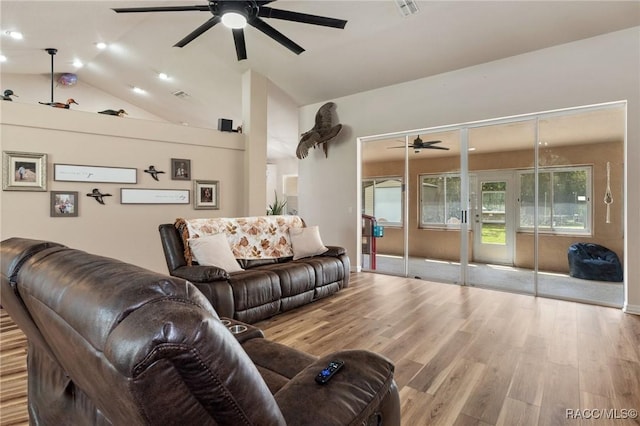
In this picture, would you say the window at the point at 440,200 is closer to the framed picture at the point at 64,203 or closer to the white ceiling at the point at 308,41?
the white ceiling at the point at 308,41

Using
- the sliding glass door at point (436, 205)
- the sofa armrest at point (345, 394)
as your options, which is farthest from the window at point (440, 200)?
the sofa armrest at point (345, 394)

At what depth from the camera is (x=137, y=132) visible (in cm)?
485

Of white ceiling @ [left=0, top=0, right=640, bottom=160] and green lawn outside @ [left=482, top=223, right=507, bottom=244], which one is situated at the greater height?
white ceiling @ [left=0, top=0, right=640, bottom=160]

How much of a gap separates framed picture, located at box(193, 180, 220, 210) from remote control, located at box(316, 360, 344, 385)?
4.87 metres

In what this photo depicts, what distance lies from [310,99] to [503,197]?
3774mm

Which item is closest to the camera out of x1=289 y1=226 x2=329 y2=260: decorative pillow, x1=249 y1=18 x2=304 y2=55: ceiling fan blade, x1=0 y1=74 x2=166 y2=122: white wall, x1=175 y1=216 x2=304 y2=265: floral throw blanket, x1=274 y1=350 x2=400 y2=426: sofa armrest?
x1=274 y1=350 x2=400 y2=426: sofa armrest

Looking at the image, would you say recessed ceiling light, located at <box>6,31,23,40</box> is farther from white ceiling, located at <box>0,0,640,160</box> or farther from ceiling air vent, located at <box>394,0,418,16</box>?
ceiling air vent, located at <box>394,0,418,16</box>

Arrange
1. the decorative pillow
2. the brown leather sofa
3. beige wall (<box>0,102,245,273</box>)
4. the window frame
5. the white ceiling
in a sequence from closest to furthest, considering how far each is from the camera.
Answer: the brown leather sofa, the white ceiling, beige wall (<box>0,102,245,273</box>), the decorative pillow, the window frame

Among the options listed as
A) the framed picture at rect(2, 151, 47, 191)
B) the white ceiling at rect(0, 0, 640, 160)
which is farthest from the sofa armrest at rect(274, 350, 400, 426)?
the framed picture at rect(2, 151, 47, 191)

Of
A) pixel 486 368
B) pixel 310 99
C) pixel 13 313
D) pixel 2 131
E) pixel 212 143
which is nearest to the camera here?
pixel 13 313

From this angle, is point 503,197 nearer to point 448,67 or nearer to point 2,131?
point 448,67

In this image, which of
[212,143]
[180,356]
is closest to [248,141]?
[212,143]

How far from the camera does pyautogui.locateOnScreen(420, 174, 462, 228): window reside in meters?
5.27

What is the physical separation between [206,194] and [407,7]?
403 cm
